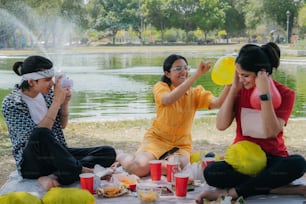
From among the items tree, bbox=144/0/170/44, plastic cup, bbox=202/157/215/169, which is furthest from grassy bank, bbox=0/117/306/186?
tree, bbox=144/0/170/44

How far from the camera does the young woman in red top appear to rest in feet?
9.12

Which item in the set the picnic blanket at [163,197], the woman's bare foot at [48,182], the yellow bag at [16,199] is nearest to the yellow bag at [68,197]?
the yellow bag at [16,199]

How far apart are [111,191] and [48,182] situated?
17.3 inches

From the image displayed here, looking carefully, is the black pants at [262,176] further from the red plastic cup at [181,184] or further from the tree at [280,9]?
the tree at [280,9]

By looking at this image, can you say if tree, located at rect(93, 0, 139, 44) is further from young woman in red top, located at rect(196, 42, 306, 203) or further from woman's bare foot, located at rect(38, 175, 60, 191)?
young woman in red top, located at rect(196, 42, 306, 203)

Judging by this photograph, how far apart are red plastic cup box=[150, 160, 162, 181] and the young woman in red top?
44cm

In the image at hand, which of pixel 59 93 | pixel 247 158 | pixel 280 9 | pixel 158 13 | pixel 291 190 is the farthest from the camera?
pixel 158 13

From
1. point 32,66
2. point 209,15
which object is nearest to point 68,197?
point 32,66

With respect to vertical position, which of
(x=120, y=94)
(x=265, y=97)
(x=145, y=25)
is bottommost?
(x=120, y=94)

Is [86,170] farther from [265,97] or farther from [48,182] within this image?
[265,97]

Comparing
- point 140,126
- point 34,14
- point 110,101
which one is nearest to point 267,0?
point 34,14

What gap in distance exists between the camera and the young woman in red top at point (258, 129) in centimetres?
278

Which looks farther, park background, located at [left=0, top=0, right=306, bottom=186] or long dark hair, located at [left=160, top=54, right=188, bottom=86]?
park background, located at [left=0, top=0, right=306, bottom=186]

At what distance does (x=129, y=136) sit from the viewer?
18.5 feet
